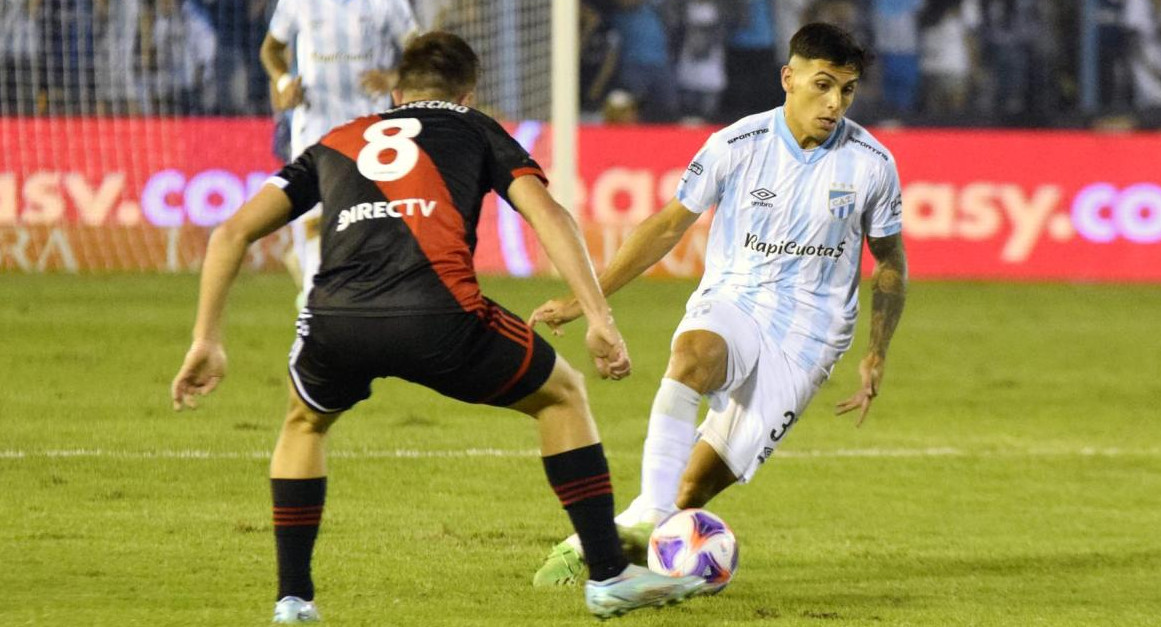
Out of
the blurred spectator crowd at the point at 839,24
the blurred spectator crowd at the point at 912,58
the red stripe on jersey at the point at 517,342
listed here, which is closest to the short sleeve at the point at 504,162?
the red stripe on jersey at the point at 517,342

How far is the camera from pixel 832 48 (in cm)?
592

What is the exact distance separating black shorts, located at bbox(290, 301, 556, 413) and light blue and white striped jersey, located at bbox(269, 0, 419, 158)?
6010 mm

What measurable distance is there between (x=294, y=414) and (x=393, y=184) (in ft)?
2.17

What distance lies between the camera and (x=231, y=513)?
22.2 feet

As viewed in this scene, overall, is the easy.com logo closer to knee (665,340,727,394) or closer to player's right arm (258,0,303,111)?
player's right arm (258,0,303,111)

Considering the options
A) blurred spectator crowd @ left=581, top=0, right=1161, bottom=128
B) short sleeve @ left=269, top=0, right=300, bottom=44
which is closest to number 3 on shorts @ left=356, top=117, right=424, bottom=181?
short sleeve @ left=269, top=0, right=300, bottom=44

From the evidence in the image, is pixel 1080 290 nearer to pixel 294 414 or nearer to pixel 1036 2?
pixel 1036 2

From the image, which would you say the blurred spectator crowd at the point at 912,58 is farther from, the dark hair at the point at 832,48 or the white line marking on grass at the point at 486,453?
the dark hair at the point at 832,48

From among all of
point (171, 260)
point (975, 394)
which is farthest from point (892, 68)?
point (975, 394)

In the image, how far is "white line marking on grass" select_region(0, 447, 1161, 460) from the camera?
7.93 meters

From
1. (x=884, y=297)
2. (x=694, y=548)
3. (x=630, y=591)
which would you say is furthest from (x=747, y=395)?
(x=630, y=591)

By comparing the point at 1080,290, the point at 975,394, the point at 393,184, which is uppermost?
the point at 393,184

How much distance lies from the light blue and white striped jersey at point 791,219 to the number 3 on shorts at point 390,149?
140 centimetres

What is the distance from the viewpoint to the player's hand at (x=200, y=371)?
4613 mm
